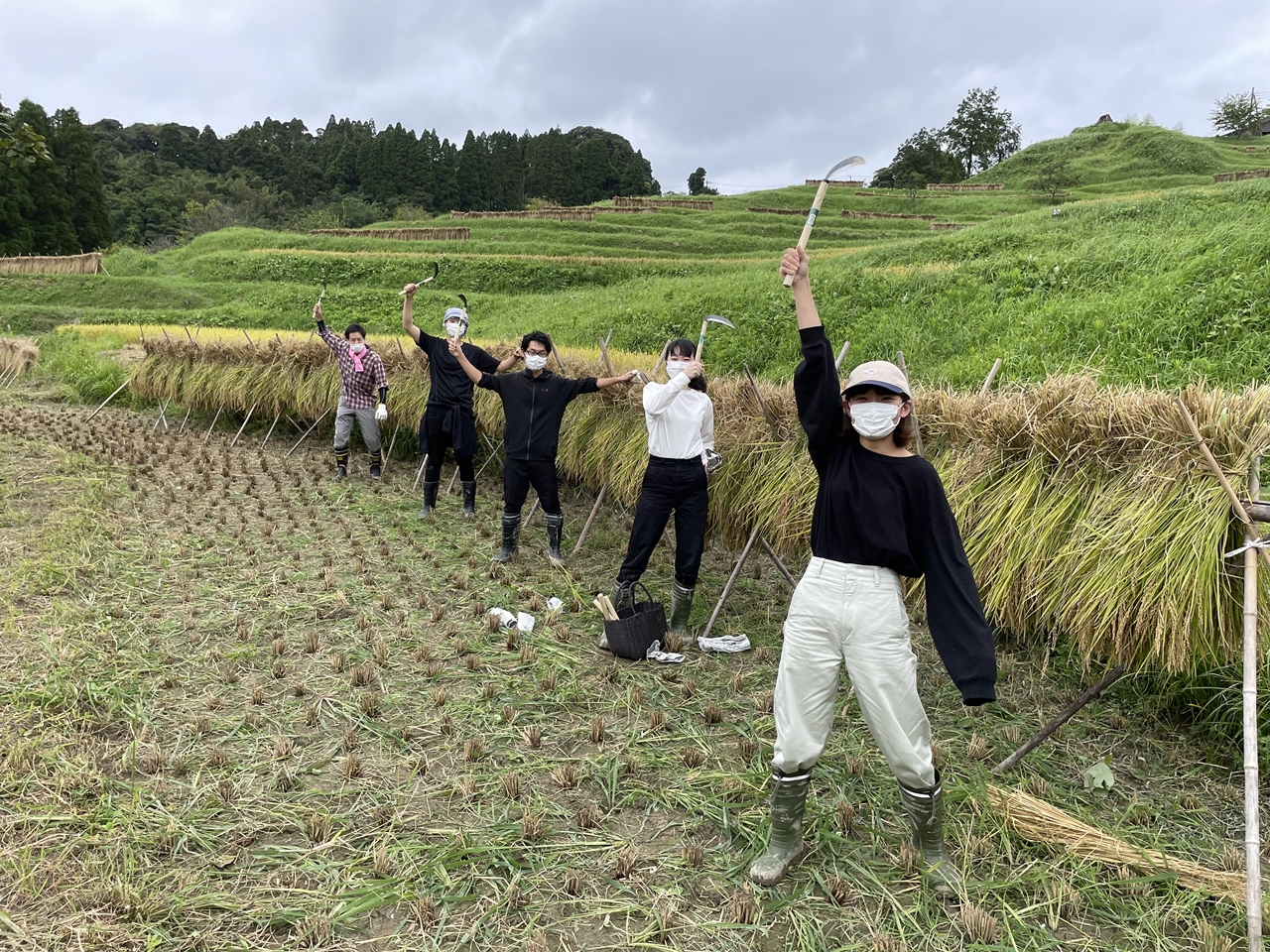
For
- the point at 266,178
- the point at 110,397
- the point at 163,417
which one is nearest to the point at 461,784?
the point at 163,417

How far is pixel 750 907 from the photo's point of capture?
102 inches

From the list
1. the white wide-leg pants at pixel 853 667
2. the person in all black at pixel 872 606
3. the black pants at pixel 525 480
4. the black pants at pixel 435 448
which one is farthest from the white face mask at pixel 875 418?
the black pants at pixel 435 448

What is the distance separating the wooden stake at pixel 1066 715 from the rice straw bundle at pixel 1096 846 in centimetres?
29

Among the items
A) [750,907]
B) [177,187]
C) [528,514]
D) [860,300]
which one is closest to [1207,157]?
[860,300]

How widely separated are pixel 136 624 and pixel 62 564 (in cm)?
131

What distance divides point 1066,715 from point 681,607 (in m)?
2.42

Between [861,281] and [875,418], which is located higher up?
[861,281]

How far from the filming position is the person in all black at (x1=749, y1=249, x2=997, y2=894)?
2588 mm

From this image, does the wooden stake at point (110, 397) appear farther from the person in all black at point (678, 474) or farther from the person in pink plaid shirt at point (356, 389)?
the person in all black at point (678, 474)

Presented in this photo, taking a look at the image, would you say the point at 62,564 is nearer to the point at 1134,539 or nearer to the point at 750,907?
the point at 750,907

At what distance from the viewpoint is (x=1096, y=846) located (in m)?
2.79

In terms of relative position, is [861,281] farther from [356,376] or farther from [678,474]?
[678,474]

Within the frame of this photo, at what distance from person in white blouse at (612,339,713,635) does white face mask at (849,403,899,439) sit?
2.06 metres

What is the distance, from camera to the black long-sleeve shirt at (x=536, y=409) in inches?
237
